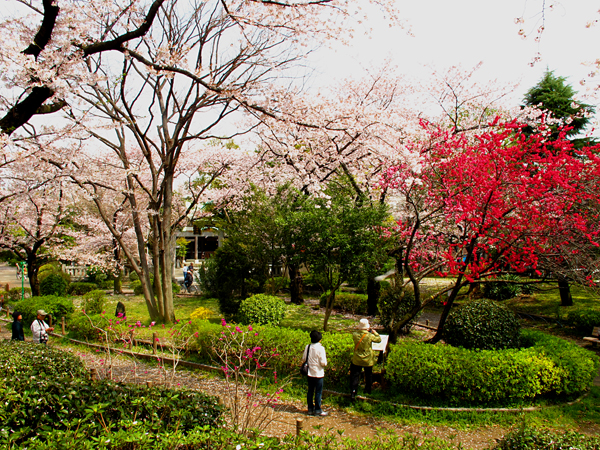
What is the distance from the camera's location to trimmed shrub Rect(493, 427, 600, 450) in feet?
11.5

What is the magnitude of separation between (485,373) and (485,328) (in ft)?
6.32

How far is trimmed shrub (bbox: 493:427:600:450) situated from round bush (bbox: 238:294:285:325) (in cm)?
667

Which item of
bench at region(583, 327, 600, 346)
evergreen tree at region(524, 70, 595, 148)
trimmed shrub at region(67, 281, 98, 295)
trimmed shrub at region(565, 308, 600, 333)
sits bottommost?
bench at region(583, 327, 600, 346)

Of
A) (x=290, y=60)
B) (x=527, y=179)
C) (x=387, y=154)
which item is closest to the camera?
(x=527, y=179)

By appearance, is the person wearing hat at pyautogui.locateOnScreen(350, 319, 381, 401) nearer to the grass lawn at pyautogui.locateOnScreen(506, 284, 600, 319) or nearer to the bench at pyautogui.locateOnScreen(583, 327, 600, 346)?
the bench at pyautogui.locateOnScreen(583, 327, 600, 346)

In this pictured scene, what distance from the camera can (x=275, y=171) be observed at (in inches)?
681

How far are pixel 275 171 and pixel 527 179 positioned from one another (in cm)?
1159

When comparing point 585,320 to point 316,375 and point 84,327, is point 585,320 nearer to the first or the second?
point 316,375

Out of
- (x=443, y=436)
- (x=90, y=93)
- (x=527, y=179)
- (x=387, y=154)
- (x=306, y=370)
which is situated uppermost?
(x=90, y=93)

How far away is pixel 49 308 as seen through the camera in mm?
12727

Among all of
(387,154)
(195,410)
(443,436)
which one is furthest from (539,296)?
(195,410)

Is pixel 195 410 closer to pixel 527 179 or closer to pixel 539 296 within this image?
pixel 527 179

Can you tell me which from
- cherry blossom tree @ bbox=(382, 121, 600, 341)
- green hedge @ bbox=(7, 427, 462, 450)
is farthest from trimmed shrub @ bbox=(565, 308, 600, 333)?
green hedge @ bbox=(7, 427, 462, 450)

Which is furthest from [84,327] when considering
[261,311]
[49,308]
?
[261,311]
